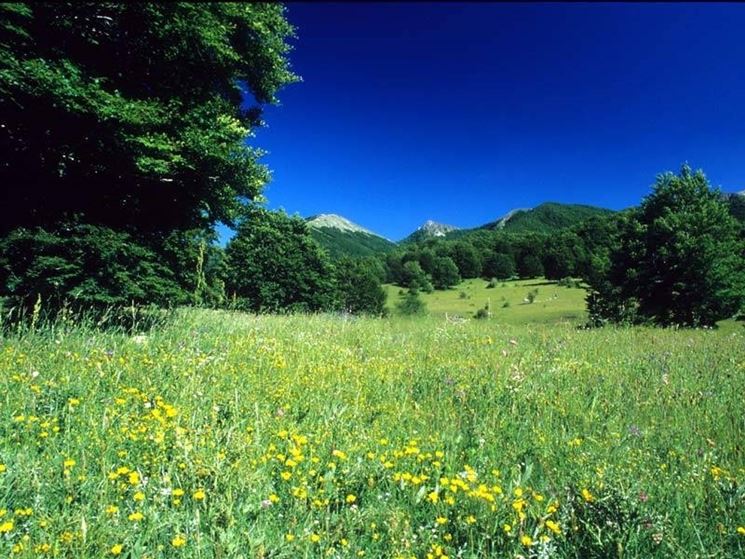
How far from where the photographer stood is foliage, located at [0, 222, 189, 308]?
687 centimetres

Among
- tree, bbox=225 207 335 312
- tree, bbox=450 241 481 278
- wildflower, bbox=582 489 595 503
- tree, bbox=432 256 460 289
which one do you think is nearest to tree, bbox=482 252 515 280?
tree, bbox=450 241 481 278

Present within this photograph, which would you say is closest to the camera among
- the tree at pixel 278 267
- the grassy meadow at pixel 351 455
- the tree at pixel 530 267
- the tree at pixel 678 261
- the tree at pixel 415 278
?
the grassy meadow at pixel 351 455

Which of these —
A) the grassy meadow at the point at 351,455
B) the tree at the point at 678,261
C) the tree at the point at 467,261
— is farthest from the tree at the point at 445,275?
the grassy meadow at the point at 351,455

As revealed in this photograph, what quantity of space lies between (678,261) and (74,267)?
27945mm

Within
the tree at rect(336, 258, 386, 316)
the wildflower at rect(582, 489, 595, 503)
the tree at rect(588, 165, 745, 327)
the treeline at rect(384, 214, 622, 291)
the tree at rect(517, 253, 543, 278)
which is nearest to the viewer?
the wildflower at rect(582, 489, 595, 503)

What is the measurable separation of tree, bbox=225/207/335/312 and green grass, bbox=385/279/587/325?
1206 cm

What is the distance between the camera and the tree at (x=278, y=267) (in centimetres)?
3881

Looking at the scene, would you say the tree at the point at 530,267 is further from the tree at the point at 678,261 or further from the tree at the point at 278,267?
the tree at the point at 678,261

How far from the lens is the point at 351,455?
322 centimetres

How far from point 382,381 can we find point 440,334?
4.05 meters

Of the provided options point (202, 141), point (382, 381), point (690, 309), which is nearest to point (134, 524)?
point (382, 381)

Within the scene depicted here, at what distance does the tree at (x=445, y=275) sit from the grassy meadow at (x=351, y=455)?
76.9 m

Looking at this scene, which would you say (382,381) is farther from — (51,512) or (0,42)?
(0,42)

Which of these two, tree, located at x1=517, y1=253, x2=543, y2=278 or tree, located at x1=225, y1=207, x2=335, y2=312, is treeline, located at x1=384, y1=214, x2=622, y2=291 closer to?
tree, located at x1=517, y1=253, x2=543, y2=278
